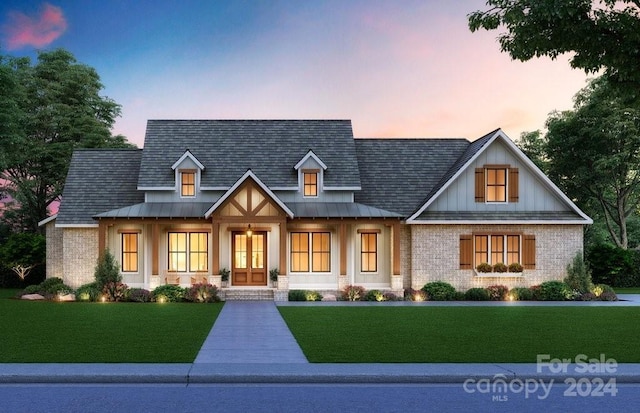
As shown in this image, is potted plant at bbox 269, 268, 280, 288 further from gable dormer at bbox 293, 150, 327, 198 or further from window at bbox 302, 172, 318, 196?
window at bbox 302, 172, 318, 196

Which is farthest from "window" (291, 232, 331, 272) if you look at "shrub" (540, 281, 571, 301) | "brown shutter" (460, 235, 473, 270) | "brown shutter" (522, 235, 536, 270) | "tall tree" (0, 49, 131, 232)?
"tall tree" (0, 49, 131, 232)

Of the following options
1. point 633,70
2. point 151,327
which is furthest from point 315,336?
point 633,70

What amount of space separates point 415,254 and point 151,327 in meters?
14.1

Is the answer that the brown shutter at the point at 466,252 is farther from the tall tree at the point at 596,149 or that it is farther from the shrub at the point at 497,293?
the tall tree at the point at 596,149

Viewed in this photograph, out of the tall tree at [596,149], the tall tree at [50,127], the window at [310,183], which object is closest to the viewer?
the window at [310,183]

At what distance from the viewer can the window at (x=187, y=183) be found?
94.0 feet

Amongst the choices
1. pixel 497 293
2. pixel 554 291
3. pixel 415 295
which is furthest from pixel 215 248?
pixel 554 291

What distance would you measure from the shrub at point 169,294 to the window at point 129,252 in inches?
120

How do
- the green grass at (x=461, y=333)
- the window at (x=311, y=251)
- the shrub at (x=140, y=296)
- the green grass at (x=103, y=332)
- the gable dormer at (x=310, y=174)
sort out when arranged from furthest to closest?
1. the gable dormer at (x=310, y=174)
2. the window at (x=311, y=251)
3. the shrub at (x=140, y=296)
4. the green grass at (x=461, y=333)
5. the green grass at (x=103, y=332)

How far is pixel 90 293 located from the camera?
25391mm

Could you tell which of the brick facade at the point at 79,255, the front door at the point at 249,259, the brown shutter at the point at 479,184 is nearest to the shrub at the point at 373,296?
the front door at the point at 249,259

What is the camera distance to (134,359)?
11.4 metres
